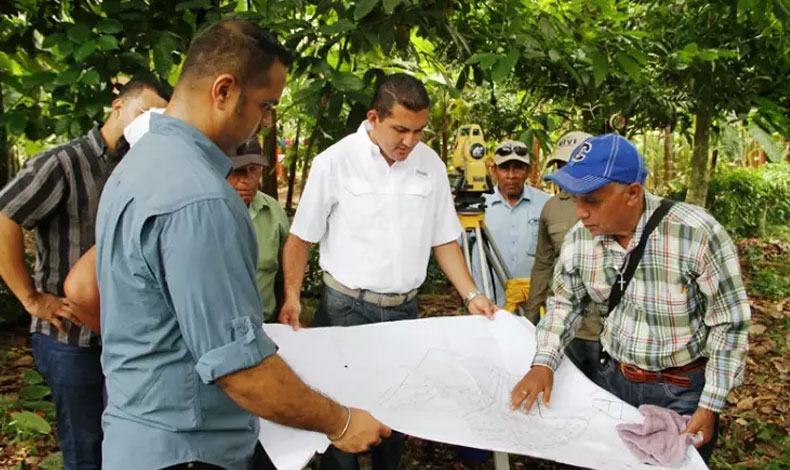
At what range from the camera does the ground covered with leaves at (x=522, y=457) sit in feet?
11.2

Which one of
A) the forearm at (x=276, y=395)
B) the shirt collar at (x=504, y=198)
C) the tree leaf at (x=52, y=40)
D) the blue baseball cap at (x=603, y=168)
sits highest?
the tree leaf at (x=52, y=40)

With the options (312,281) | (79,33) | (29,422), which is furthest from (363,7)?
(312,281)

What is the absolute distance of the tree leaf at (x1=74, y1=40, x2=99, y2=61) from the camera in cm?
264

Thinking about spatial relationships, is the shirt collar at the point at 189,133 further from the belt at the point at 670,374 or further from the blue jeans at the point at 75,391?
the belt at the point at 670,374

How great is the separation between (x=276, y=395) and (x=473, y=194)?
221cm

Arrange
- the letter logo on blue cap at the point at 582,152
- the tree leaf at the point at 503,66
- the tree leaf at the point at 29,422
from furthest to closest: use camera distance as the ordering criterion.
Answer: the tree leaf at the point at 29,422
the tree leaf at the point at 503,66
the letter logo on blue cap at the point at 582,152

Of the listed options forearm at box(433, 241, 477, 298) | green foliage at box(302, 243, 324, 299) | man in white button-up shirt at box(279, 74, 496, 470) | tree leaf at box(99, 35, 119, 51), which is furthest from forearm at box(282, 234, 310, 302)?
green foliage at box(302, 243, 324, 299)

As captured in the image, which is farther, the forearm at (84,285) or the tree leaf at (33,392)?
the tree leaf at (33,392)

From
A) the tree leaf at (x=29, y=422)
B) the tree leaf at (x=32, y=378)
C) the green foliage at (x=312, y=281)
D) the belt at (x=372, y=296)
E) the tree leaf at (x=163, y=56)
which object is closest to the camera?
the belt at (x=372, y=296)

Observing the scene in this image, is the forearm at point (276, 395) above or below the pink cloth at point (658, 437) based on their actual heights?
above

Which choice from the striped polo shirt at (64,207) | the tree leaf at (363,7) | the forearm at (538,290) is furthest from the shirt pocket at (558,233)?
the striped polo shirt at (64,207)

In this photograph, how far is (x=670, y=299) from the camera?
197cm

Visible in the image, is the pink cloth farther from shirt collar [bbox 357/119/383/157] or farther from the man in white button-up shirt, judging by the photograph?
shirt collar [bbox 357/119/383/157]

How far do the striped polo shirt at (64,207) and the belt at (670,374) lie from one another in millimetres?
1746
